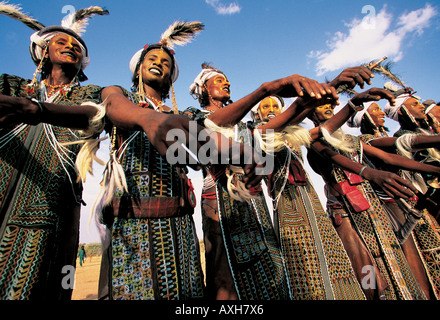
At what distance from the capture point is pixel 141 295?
1.48 metres

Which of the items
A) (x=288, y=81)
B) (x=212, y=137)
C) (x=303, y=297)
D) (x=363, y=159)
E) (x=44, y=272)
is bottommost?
(x=303, y=297)

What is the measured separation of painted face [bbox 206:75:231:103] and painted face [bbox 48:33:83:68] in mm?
1742

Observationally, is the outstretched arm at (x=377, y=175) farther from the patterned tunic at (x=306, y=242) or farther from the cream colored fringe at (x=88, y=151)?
the cream colored fringe at (x=88, y=151)

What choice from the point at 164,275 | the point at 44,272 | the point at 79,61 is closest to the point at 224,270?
the point at 164,275

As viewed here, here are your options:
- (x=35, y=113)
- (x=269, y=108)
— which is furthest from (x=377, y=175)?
(x=35, y=113)

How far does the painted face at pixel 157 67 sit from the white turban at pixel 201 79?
140 centimetres

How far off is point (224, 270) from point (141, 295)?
1.35 meters

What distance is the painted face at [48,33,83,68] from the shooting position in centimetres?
251

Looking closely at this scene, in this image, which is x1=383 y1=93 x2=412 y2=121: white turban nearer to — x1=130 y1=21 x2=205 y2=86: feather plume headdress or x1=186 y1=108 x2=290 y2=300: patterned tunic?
x1=186 y1=108 x2=290 y2=300: patterned tunic

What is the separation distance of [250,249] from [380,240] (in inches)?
79.1

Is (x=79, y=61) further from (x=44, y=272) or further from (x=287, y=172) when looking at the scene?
(x=287, y=172)

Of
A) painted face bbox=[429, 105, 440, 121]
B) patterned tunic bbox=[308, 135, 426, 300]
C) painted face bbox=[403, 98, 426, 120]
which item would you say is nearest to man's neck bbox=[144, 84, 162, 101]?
patterned tunic bbox=[308, 135, 426, 300]

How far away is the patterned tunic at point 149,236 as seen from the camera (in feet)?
4.95

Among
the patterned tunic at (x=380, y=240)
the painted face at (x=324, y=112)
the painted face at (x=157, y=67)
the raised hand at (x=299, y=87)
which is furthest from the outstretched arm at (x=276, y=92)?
the painted face at (x=324, y=112)
